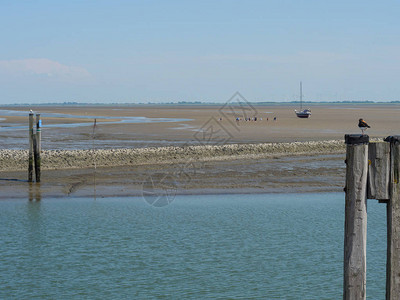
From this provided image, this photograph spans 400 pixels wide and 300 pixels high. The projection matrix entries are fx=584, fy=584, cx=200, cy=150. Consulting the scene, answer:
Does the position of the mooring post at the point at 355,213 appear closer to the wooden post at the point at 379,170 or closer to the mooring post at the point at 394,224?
the wooden post at the point at 379,170

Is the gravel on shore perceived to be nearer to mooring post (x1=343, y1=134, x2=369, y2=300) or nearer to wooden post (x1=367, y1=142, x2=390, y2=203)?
mooring post (x1=343, y1=134, x2=369, y2=300)

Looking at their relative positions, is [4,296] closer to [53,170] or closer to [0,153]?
[53,170]

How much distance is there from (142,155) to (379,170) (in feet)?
86.0

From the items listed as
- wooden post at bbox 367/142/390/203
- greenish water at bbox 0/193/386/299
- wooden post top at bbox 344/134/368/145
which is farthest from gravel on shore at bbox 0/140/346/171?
wooden post top at bbox 344/134/368/145

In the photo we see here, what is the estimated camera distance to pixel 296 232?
18984mm

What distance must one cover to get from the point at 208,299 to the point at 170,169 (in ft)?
58.1

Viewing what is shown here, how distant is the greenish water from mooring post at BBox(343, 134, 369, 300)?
201 inches

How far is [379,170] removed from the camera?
7.80 meters

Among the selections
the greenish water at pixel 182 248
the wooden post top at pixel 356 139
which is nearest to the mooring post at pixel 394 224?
the wooden post top at pixel 356 139

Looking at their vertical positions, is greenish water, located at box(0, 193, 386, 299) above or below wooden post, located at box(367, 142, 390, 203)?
below

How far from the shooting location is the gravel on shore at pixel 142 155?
3116 centimetres

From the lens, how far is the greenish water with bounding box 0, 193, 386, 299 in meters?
13.8

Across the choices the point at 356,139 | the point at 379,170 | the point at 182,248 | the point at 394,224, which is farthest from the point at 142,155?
the point at 356,139

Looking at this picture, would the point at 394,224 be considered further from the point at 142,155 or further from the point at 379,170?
the point at 142,155
